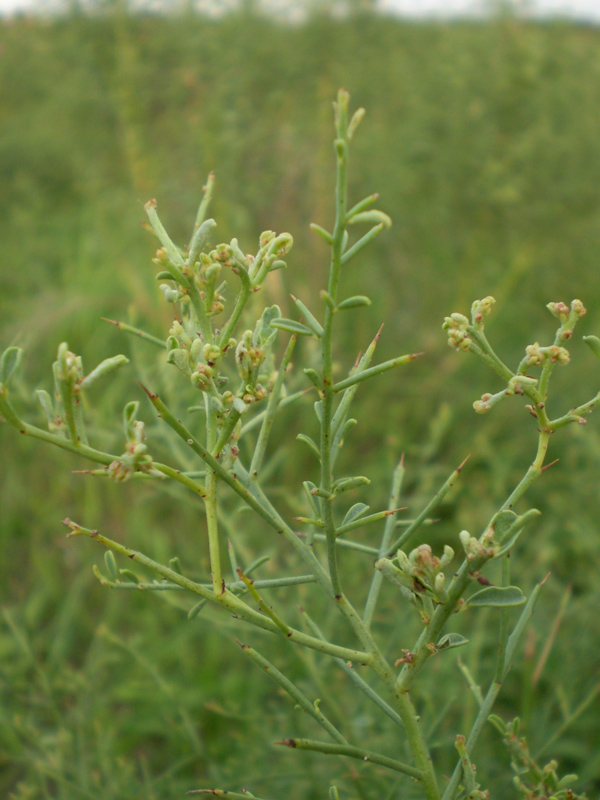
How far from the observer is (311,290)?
2.75 m

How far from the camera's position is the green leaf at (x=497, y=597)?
509 mm

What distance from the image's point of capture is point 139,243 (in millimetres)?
3672

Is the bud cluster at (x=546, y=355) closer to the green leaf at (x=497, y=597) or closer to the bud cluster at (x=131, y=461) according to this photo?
the green leaf at (x=497, y=597)

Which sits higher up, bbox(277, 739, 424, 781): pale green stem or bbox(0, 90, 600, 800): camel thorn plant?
bbox(0, 90, 600, 800): camel thorn plant

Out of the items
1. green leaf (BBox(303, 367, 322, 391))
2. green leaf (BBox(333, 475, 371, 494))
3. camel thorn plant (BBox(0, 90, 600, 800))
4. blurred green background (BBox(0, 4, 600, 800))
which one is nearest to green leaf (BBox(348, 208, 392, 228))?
camel thorn plant (BBox(0, 90, 600, 800))

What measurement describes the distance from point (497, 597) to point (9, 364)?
411mm

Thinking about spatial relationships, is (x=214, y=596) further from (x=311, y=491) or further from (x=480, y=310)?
(x=480, y=310)

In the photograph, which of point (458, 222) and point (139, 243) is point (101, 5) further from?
point (458, 222)

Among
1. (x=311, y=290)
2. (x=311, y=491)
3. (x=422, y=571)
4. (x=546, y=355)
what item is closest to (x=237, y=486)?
(x=311, y=491)

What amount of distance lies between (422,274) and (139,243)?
5.10ft

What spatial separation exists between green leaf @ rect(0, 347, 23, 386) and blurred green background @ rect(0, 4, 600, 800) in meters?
0.93

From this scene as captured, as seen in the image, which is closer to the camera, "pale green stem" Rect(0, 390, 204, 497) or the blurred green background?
"pale green stem" Rect(0, 390, 204, 497)

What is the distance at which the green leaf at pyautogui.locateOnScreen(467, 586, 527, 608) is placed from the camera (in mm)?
509

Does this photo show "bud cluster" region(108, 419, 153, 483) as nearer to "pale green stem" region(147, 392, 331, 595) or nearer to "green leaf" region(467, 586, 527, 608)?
"pale green stem" region(147, 392, 331, 595)
